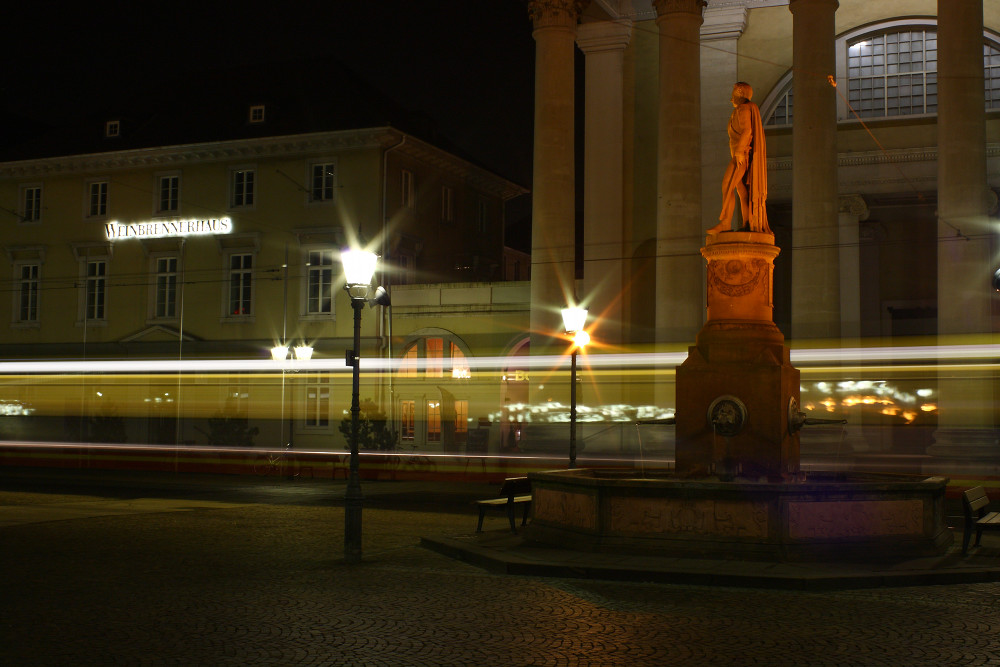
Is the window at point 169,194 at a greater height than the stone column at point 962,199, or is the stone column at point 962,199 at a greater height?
the window at point 169,194

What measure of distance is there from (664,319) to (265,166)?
2219cm

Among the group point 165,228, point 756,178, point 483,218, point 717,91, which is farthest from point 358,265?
point 483,218

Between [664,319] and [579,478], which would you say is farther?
[664,319]

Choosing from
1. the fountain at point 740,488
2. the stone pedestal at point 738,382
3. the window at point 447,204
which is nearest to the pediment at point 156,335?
the window at point 447,204

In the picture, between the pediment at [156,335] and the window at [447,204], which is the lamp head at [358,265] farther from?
the window at [447,204]

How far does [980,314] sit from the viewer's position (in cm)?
2970

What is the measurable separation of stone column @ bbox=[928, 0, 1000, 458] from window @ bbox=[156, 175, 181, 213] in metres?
32.7

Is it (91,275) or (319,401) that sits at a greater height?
(91,275)

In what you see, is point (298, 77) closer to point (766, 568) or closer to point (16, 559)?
point (16, 559)

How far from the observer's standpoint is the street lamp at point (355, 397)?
15.1 m

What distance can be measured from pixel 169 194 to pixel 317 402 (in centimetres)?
1215

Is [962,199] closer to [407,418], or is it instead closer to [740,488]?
[740,488]

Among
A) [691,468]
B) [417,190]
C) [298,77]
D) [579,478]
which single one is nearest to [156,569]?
[579,478]

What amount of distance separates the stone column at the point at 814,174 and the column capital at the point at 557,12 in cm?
680
